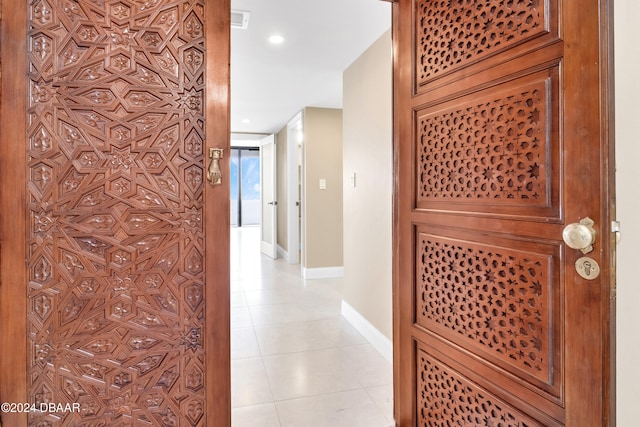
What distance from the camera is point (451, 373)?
1.29 meters

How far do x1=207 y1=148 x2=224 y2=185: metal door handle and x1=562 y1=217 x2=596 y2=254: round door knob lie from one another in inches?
43.2

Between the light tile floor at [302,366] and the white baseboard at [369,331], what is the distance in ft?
0.17

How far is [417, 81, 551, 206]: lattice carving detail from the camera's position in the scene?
971 mm

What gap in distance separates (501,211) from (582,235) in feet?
0.87

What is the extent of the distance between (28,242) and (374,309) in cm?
226

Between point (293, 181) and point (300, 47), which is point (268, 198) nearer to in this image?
point (293, 181)

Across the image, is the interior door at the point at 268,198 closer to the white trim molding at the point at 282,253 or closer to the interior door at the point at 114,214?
the white trim molding at the point at 282,253

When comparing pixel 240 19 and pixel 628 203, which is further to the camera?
pixel 240 19

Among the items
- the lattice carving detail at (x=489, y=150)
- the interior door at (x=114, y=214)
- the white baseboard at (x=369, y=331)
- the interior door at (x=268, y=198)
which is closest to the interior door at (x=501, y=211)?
the lattice carving detail at (x=489, y=150)

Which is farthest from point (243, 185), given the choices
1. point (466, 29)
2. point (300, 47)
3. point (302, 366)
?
point (466, 29)

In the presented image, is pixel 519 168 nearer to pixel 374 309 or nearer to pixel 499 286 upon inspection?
pixel 499 286

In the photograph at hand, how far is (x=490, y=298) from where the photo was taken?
3.72 feet

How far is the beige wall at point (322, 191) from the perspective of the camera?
191 inches

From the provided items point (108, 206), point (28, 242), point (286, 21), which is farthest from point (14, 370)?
point (286, 21)
